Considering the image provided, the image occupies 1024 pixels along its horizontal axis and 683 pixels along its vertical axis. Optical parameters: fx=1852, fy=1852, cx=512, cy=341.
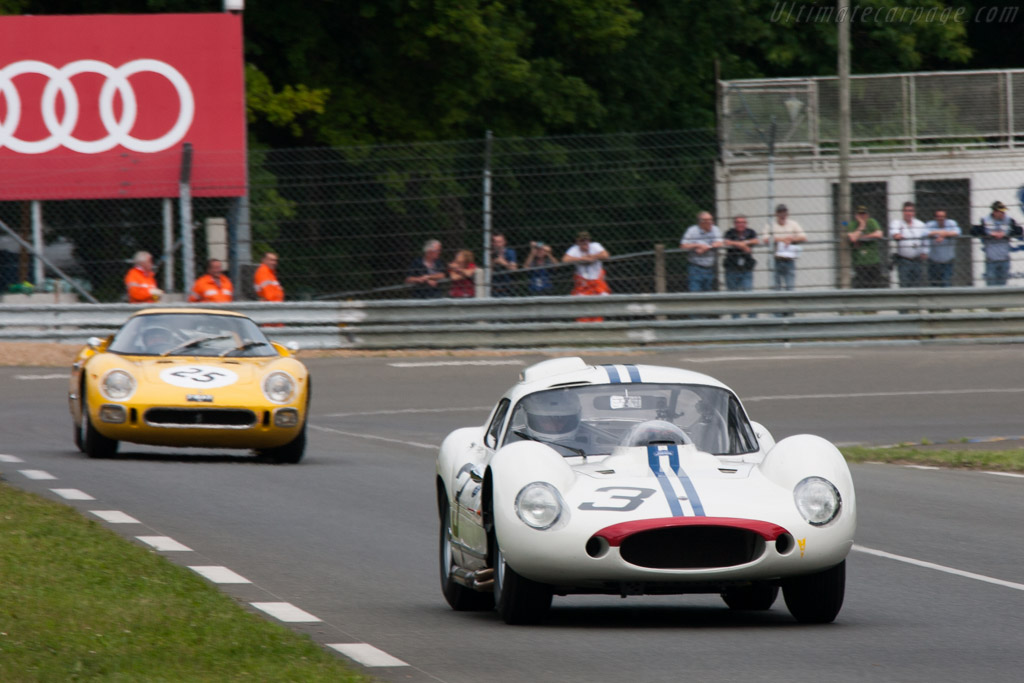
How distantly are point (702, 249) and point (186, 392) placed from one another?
12.6m

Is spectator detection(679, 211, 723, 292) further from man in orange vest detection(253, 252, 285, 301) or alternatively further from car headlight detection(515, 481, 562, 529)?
car headlight detection(515, 481, 562, 529)

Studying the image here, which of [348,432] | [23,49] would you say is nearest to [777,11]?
[23,49]

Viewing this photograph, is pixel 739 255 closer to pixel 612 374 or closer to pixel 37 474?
pixel 37 474

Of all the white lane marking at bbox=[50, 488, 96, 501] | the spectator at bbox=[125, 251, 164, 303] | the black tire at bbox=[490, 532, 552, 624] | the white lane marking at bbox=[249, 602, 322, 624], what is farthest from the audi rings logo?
the black tire at bbox=[490, 532, 552, 624]

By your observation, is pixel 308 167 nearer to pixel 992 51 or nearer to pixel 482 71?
pixel 482 71

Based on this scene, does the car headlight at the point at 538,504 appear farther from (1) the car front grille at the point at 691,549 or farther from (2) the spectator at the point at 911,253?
(2) the spectator at the point at 911,253

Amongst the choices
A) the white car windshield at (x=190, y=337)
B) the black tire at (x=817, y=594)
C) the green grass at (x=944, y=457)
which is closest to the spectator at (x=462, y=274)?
the white car windshield at (x=190, y=337)

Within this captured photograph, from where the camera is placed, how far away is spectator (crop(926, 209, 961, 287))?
87.2 feet

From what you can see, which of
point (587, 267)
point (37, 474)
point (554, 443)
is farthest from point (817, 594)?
point (587, 267)

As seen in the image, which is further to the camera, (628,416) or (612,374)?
(612,374)

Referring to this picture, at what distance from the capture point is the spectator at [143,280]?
25.7 metres

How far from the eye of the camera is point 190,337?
615 inches

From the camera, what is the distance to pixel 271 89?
33.6m

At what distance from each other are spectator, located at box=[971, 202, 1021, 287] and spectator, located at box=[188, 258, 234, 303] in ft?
34.8
